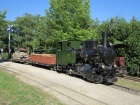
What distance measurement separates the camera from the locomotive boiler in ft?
50.9

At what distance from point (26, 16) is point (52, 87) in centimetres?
4666

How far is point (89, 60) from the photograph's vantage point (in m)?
16.9

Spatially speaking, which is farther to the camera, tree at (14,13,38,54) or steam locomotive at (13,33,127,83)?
tree at (14,13,38,54)

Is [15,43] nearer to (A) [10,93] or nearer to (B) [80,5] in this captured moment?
(B) [80,5]

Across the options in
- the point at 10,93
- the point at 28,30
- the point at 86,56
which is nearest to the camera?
the point at 10,93

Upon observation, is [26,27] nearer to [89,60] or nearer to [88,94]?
[89,60]

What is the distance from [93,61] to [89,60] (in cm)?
62

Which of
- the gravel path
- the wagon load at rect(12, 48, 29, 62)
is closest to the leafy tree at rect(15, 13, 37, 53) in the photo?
the wagon load at rect(12, 48, 29, 62)

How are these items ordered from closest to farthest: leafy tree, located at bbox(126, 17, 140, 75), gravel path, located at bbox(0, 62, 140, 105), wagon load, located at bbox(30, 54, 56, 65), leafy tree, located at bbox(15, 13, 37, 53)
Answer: gravel path, located at bbox(0, 62, 140, 105) < leafy tree, located at bbox(126, 17, 140, 75) < wagon load, located at bbox(30, 54, 56, 65) < leafy tree, located at bbox(15, 13, 37, 53)

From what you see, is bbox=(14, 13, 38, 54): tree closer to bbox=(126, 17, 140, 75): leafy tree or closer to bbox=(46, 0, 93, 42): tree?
bbox=(46, 0, 93, 42): tree

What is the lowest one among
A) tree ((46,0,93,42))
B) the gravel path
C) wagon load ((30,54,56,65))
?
the gravel path

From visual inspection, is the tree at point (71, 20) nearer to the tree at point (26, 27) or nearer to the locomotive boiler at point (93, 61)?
the locomotive boiler at point (93, 61)

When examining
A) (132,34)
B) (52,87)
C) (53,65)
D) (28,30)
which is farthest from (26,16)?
(52,87)

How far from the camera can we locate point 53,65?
23109 millimetres
